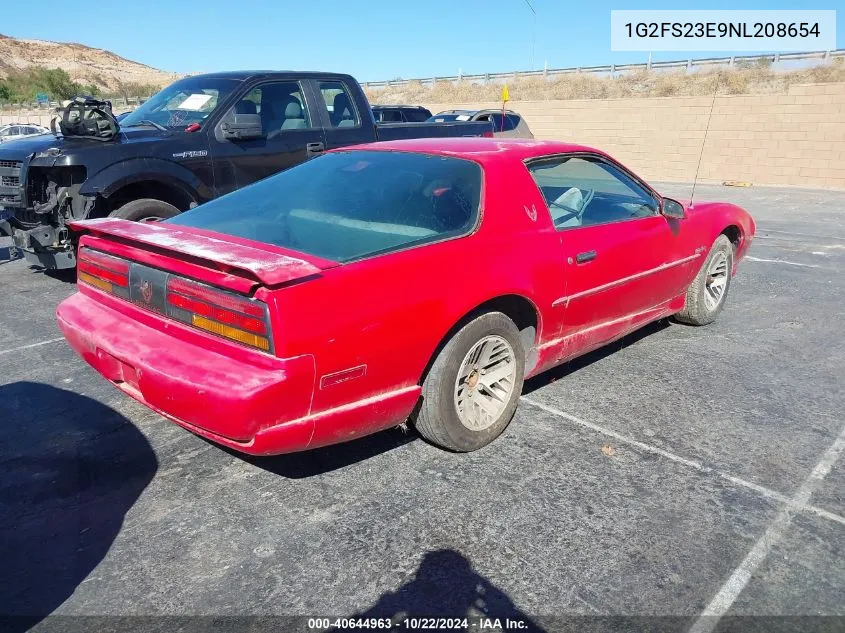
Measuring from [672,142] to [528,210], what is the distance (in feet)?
69.8

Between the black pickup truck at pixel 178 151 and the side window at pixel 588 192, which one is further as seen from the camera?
the black pickup truck at pixel 178 151

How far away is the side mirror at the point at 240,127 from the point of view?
6.37 metres

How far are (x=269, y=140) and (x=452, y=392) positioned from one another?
4525 millimetres

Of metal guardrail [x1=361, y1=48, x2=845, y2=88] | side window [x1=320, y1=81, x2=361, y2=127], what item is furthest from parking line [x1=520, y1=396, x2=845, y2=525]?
metal guardrail [x1=361, y1=48, x2=845, y2=88]

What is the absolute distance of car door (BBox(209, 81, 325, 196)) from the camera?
256 inches

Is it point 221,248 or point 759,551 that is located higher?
point 221,248

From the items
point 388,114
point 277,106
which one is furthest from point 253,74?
point 388,114

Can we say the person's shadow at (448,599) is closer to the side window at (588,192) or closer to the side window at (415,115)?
the side window at (588,192)

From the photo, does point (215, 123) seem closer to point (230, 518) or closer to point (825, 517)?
point (230, 518)

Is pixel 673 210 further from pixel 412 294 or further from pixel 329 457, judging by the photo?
pixel 329 457

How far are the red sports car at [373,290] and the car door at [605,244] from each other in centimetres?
1

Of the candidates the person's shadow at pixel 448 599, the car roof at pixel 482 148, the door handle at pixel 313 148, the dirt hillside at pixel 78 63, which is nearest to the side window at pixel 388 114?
the door handle at pixel 313 148

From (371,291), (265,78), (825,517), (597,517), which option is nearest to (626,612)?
(597,517)

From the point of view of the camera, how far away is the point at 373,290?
2.74 m
